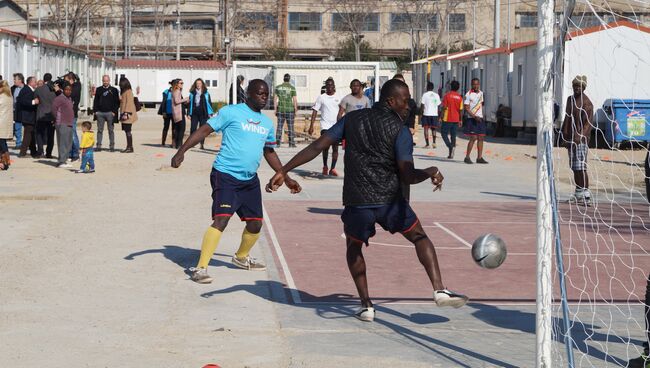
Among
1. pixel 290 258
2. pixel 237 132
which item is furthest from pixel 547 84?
pixel 290 258

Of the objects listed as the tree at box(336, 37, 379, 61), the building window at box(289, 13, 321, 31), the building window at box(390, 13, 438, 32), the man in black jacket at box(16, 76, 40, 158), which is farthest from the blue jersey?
the building window at box(289, 13, 321, 31)

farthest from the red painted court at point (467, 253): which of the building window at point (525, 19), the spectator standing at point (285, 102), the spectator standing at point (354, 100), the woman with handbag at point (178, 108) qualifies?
the building window at point (525, 19)

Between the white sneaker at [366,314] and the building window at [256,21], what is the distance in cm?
7435

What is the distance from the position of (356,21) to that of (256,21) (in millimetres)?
7464

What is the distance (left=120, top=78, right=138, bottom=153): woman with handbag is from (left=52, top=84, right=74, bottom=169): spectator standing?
4232 millimetres

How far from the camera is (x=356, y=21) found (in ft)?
269

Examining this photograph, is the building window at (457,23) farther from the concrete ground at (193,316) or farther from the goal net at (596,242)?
the concrete ground at (193,316)

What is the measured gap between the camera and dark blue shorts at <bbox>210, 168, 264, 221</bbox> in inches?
405

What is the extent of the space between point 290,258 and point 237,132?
183 cm

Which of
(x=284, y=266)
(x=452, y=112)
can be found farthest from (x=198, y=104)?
(x=284, y=266)

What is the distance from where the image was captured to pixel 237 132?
10398mm

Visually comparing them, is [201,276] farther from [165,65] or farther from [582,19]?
[165,65]

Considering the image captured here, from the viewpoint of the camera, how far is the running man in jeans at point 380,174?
8.48 metres

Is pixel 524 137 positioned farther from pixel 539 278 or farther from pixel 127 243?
pixel 539 278
